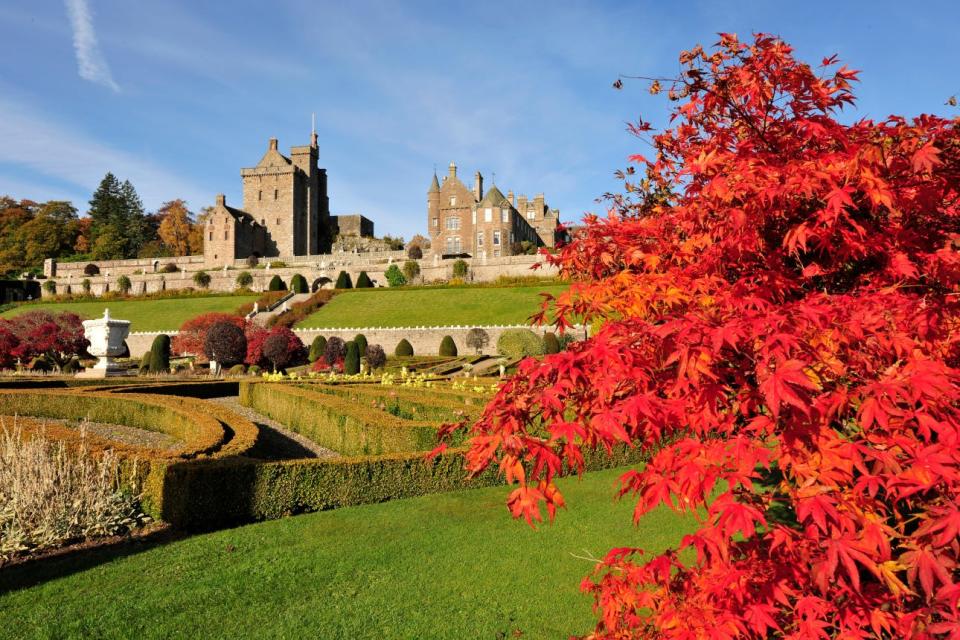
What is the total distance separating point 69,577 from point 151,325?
45724 millimetres

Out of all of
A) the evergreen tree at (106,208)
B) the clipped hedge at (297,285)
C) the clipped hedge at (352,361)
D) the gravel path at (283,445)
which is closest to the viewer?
the gravel path at (283,445)

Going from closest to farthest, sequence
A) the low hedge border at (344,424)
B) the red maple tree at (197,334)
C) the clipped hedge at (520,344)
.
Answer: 1. the low hedge border at (344,424)
2. the clipped hedge at (520,344)
3. the red maple tree at (197,334)

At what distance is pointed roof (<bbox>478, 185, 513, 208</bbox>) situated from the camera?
6556 centimetres

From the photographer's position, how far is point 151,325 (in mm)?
46000

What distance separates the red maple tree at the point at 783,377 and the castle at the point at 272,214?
73.6 metres

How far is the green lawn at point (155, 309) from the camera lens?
153ft

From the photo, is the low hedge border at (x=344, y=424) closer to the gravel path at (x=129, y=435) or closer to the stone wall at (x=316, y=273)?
the gravel path at (x=129, y=435)

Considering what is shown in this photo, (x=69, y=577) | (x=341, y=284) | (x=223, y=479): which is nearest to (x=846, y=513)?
(x=69, y=577)

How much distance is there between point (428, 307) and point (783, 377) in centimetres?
4280

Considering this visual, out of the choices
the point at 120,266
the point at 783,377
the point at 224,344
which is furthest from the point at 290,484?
the point at 120,266

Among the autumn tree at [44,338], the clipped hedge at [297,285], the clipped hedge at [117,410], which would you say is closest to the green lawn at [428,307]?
the clipped hedge at [297,285]

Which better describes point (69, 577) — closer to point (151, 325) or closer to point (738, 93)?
point (738, 93)

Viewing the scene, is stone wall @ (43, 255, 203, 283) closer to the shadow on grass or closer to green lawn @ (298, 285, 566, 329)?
green lawn @ (298, 285, 566, 329)

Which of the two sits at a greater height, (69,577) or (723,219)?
(723,219)
